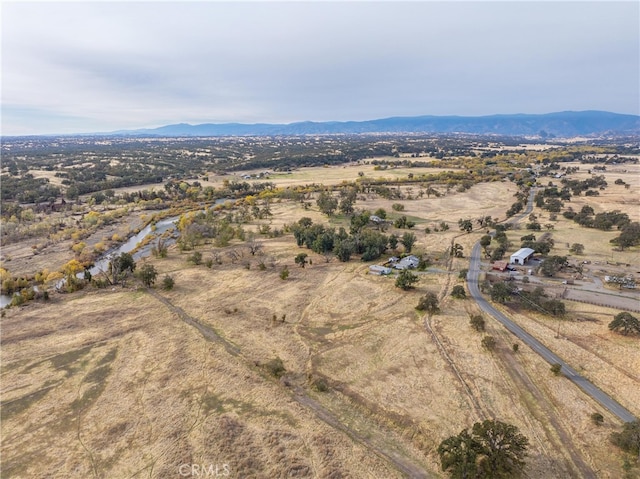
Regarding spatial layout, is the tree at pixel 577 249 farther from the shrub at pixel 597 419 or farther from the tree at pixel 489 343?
the shrub at pixel 597 419

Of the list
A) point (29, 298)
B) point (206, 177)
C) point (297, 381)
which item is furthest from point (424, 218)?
point (206, 177)

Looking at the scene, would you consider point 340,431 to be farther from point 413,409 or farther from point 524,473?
point 524,473

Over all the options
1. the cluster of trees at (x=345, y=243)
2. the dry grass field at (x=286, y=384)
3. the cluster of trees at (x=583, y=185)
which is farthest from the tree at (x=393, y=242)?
the cluster of trees at (x=583, y=185)

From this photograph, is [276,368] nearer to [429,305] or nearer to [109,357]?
[109,357]

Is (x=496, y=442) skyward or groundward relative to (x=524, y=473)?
skyward

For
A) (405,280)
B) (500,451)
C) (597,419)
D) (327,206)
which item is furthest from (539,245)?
(500,451)
